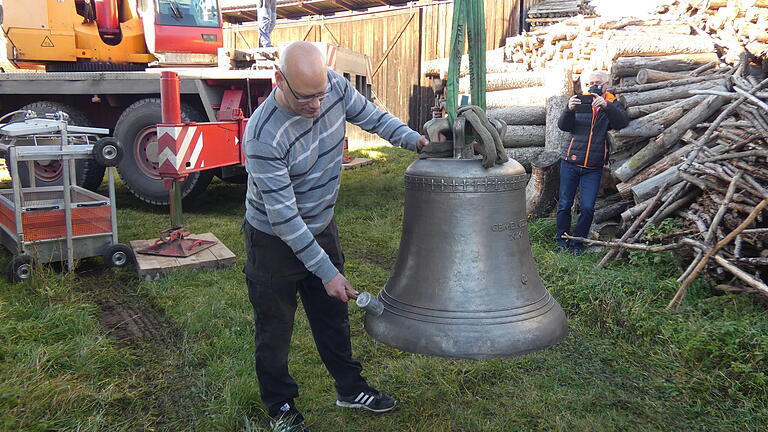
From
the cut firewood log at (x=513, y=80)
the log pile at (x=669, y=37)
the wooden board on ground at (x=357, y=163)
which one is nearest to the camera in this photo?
the log pile at (x=669, y=37)

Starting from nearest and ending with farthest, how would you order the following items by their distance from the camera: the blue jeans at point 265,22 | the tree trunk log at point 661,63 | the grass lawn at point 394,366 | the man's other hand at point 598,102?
the grass lawn at point 394,366, the man's other hand at point 598,102, the tree trunk log at point 661,63, the blue jeans at point 265,22

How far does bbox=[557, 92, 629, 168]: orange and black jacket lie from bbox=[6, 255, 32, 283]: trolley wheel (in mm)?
4615

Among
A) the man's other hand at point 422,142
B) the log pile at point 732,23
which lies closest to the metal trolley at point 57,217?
the man's other hand at point 422,142

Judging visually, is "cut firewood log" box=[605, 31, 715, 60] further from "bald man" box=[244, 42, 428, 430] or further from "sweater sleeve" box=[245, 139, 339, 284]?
"sweater sleeve" box=[245, 139, 339, 284]

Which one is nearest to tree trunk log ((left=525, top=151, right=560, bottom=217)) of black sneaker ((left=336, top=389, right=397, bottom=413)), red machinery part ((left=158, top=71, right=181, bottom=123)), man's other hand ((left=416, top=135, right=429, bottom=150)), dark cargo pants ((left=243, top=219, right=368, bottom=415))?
red machinery part ((left=158, top=71, right=181, bottom=123))

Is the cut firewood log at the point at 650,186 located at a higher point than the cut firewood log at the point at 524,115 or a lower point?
lower

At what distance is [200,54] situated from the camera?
8062 millimetres

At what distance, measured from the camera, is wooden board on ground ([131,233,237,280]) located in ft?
16.1

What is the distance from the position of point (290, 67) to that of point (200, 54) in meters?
6.57

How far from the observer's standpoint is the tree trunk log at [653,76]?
21.5ft

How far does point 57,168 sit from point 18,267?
3.19 meters

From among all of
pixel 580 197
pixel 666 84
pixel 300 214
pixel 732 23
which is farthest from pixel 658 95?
pixel 300 214

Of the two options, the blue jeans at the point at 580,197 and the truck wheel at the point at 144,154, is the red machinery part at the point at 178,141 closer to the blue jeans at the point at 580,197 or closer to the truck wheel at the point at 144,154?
the truck wheel at the point at 144,154

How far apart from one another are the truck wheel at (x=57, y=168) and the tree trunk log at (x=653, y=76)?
6490 millimetres
